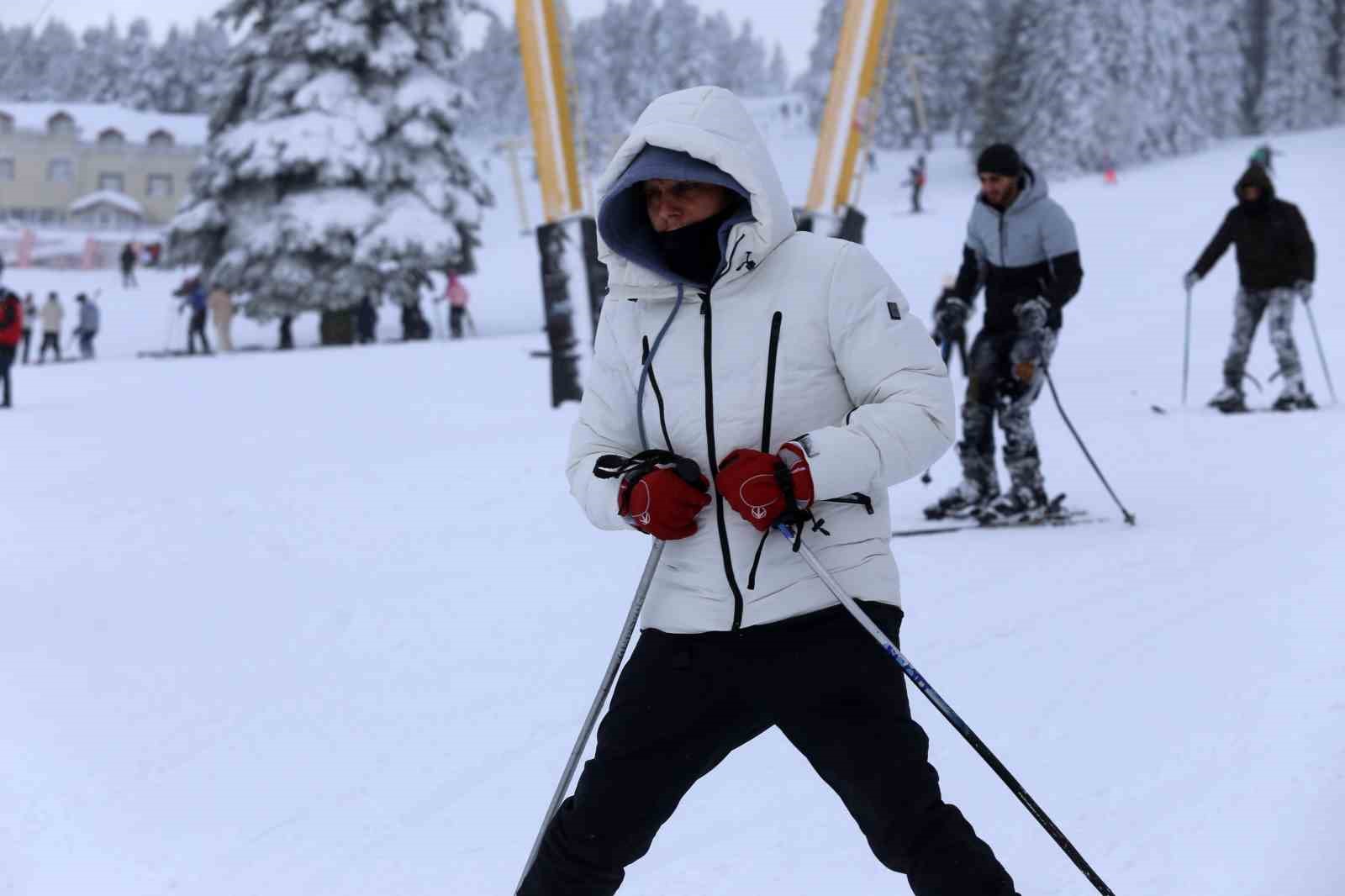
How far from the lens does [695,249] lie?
250cm

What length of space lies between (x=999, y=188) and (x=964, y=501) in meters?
1.70

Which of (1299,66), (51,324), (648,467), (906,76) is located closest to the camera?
(648,467)

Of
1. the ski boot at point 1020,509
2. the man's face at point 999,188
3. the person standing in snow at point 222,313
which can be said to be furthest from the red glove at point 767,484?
the person standing in snow at point 222,313

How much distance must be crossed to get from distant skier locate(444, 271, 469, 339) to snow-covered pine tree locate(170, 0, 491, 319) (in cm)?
66

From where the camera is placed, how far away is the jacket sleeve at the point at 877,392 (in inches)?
89.4

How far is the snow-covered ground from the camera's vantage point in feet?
11.0

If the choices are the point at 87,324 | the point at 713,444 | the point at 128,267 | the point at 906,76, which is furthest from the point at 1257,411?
the point at 906,76

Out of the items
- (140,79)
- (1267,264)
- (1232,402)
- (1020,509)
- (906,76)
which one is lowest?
(1020,509)

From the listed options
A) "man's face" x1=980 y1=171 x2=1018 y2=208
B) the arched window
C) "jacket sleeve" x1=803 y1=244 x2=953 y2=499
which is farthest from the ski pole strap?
the arched window

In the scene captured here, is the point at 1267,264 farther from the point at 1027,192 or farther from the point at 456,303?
the point at 456,303

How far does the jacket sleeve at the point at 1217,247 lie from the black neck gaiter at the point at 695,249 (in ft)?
28.7

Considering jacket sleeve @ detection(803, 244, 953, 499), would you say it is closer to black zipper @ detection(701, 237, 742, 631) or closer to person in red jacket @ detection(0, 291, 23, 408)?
black zipper @ detection(701, 237, 742, 631)

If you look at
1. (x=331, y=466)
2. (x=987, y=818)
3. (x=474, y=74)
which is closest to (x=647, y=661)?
(x=987, y=818)

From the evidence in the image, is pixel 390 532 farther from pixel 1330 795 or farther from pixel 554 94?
pixel 554 94
